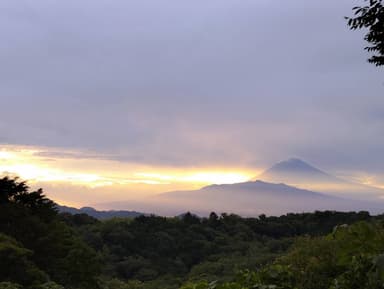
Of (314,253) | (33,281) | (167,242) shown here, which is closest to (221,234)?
(167,242)

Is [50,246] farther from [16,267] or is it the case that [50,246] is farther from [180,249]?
[180,249]

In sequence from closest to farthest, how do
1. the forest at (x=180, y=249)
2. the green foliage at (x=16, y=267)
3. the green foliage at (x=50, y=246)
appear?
the forest at (x=180, y=249), the green foliage at (x=16, y=267), the green foliage at (x=50, y=246)

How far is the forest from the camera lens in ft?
14.9

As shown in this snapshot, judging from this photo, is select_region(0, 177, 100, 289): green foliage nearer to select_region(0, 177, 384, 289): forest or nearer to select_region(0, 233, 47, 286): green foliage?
select_region(0, 177, 384, 289): forest

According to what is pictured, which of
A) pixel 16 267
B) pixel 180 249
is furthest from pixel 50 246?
pixel 180 249

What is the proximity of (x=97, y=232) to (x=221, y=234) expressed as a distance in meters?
16.6

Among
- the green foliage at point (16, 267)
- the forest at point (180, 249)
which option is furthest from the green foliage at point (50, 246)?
the green foliage at point (16, 267)

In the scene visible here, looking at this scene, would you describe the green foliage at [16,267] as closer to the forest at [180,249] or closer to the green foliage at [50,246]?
the forest at [180,249]

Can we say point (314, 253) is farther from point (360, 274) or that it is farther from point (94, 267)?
point (94, 267)

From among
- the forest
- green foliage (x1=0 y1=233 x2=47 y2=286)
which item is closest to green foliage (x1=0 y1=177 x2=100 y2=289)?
the forest

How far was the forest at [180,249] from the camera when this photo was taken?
14.9 feet

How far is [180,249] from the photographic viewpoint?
Result: 67250 millimetres

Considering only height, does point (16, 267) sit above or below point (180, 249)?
above

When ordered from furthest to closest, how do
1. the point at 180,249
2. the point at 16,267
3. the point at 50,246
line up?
the point at 180,249
the point at 50,246
the point at 16,267
